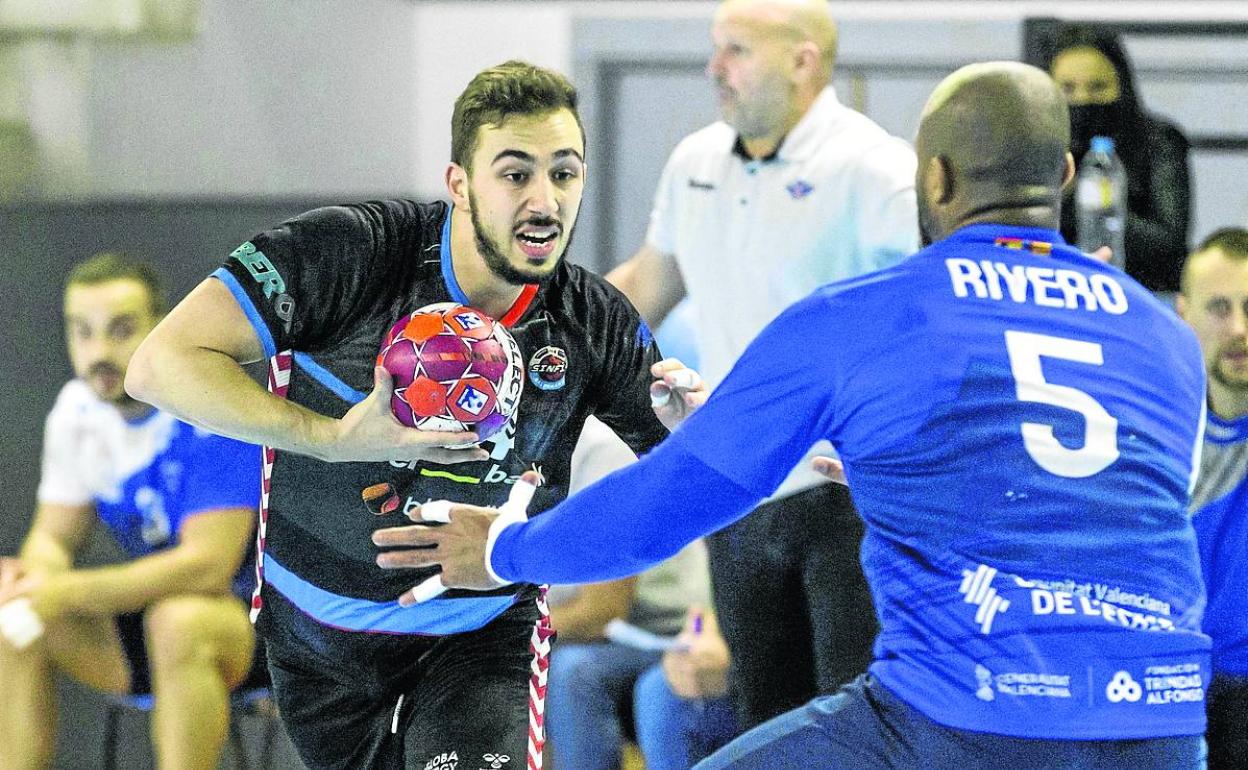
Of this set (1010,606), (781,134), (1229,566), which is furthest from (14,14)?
(1010,606)

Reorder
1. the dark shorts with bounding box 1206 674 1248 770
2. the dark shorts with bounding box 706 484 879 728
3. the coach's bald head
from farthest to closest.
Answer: the dark shorts with bounding box 706 484 879 728 < the dark shorts with bounding box 1206 674 1248 770 < the coach's bald head

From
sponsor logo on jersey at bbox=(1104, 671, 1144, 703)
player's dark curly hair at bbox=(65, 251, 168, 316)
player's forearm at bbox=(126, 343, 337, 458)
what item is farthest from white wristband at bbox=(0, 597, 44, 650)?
sponsor logo on jersey at bbox=(1104, 671, 1144, 703)

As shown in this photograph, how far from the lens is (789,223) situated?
14.6ft

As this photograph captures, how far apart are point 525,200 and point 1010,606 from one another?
1.27m

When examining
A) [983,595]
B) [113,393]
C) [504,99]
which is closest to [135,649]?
[113,393]

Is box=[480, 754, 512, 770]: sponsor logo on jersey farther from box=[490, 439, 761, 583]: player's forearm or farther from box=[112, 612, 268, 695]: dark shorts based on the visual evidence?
box=[112, 612, 268, 695]: dark shorts

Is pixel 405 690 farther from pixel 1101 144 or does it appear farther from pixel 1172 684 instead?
pixel 1101 144

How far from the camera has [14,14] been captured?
6.59 meters

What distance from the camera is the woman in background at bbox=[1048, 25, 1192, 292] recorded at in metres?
5.39

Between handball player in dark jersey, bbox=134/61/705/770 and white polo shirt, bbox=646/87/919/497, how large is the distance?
102cm

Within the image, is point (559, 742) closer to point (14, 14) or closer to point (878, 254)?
point (878, 254)

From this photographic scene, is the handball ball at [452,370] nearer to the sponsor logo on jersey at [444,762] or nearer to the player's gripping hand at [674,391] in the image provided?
the player's gripping hand at [674,391]

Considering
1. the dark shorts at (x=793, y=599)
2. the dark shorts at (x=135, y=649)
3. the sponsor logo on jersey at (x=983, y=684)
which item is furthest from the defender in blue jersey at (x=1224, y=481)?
the dark shorts at (x=135, y=649)

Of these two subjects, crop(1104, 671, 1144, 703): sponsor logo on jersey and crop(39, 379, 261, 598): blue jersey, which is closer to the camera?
crop(1104, 671, 1144, 703): sponsor logo on jersey
